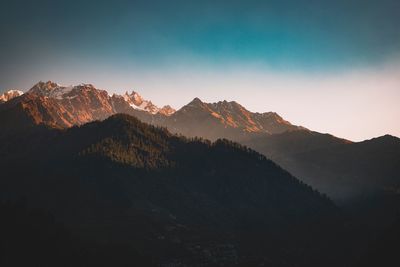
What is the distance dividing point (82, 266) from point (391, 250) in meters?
134

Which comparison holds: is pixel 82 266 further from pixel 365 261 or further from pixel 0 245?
pixel 365 261

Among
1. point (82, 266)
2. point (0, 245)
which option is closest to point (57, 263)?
point (82, 266)

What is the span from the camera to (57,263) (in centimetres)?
19800

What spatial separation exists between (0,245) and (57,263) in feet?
89.0

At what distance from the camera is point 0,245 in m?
200

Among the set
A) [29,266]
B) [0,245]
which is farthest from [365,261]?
[0,245]

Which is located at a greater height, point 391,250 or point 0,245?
point 391,250

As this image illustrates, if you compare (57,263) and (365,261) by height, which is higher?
(365,261)

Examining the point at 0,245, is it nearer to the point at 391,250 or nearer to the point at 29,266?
the point at 29,266

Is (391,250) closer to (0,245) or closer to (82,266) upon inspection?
(82,266)

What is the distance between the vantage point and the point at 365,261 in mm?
196250

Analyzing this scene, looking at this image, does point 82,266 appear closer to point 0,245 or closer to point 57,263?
point 57,263

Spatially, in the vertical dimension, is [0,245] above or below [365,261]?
below

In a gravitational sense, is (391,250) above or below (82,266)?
above
